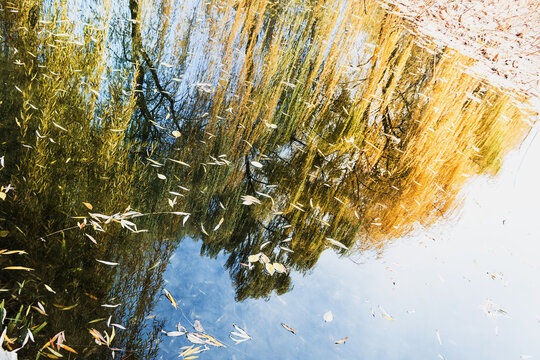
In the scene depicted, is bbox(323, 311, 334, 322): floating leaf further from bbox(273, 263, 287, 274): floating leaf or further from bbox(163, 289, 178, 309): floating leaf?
bbox(163, 289, 178, 309): floating leaf

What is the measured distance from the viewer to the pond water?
137 centimetres

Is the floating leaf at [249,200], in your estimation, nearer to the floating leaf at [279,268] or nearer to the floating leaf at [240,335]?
the floating leaf at [279,268]

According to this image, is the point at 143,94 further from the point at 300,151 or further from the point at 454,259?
the point at 454,259

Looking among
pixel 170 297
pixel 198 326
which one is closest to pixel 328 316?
pixel 198 326

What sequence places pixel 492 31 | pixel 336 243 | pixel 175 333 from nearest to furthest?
pixel 175 333, pixel 336 243, pixel 492 31

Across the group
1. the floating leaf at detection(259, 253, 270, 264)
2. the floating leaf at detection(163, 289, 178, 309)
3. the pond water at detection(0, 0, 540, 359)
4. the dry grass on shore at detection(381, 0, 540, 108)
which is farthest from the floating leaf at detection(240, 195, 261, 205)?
the dry grass on shore at detection(381, 0, 540, 108)

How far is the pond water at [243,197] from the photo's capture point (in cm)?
137

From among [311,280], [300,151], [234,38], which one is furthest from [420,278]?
[234,38]

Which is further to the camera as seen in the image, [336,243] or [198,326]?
[336,243]

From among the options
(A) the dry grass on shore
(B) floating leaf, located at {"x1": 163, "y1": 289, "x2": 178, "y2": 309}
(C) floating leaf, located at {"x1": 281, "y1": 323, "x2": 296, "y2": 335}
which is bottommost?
(C) floating leaf, located at {"x1": 281, "y1": 323, "x2": 296, "y2": 335}

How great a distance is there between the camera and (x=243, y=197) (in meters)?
1.93

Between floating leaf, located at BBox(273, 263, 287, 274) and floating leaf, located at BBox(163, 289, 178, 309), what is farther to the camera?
floating leaf, located at BBox(273, 263, 287, 274)

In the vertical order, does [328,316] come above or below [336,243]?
below

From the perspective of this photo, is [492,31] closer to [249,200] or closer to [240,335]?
[249,200]
